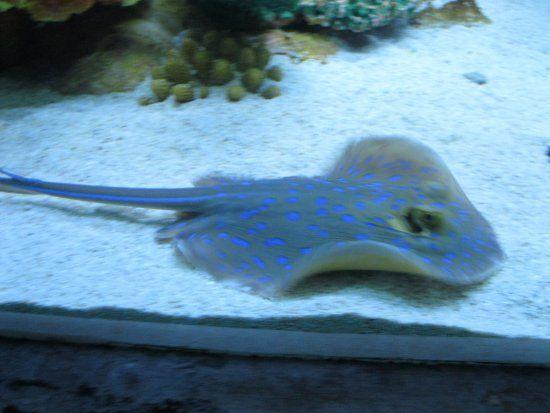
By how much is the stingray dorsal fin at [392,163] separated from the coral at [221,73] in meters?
1.84

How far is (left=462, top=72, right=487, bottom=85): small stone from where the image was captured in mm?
4797

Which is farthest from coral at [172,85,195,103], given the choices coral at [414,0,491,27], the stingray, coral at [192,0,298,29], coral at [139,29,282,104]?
coral at [414,0,491,27]

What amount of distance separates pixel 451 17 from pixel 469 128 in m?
2.85

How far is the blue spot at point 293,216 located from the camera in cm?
246

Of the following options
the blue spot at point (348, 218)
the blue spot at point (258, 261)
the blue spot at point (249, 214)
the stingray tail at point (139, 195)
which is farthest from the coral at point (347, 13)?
the blue spot at point (258, 261)

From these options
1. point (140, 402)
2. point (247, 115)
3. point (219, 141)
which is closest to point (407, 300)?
point (140, 402)

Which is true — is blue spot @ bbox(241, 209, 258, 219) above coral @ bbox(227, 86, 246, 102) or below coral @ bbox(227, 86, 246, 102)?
below

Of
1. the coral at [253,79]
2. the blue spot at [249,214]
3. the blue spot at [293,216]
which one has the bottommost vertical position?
the blue spot at [249,214]

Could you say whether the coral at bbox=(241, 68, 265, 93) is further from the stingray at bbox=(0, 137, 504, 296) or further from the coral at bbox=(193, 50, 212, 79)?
the stingray at bbox=(0, 137, 504, 296)

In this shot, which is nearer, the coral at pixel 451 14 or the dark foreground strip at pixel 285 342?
the dark foreground strip at pixel 285 342

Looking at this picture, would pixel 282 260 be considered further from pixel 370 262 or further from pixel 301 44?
pixel 301 44

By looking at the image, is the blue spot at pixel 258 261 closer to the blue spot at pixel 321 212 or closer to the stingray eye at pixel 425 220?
the blue spot at pixel 321 212

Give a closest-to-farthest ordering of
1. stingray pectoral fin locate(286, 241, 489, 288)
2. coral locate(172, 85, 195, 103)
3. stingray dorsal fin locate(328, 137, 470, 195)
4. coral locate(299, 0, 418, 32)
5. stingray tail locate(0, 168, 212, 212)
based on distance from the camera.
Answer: stingray pectoral fin locate(286, 241, 489, 288) < stingray tail locate(0, 168, 212, 212) < stingray dorsal fin locate(328, 137, 470, 195) < coral locate(172, 85, 195, 103) < coral locate(299, 0, 418, 32)

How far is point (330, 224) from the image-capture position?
237cm
